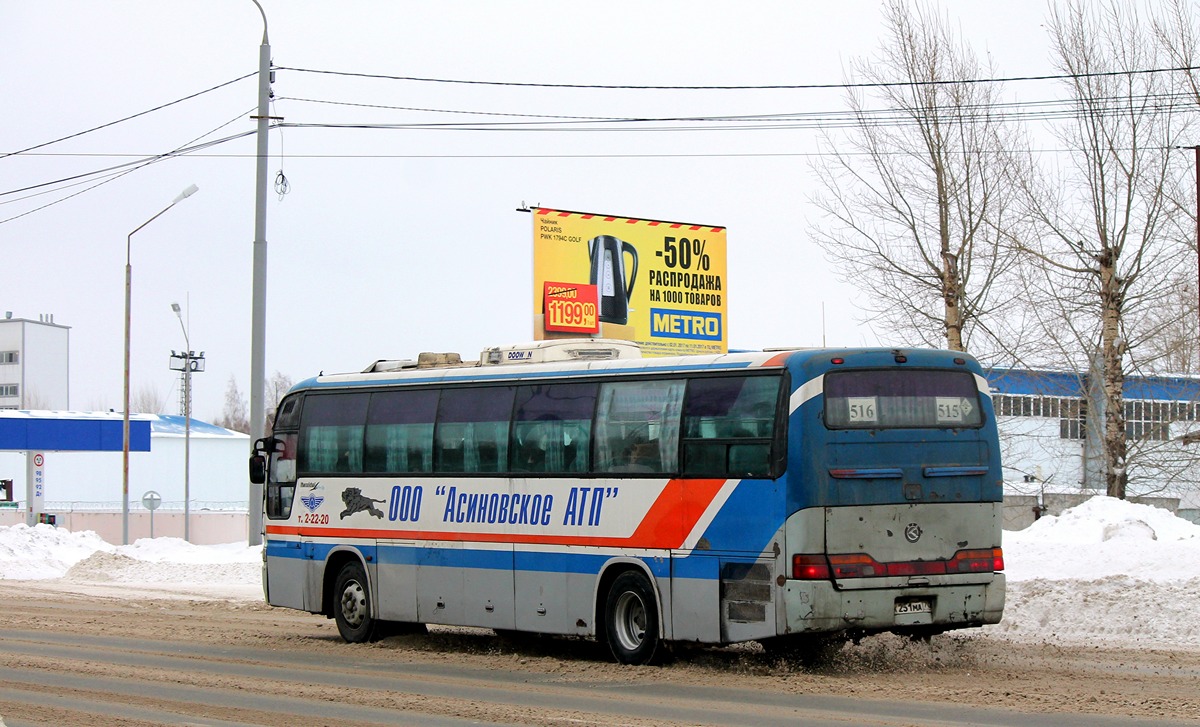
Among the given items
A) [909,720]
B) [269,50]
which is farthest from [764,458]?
[269,50]

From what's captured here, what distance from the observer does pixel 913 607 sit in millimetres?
13836

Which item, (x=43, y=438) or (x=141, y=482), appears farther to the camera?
(x=141, y=482)

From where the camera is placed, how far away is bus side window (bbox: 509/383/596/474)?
1573 cm

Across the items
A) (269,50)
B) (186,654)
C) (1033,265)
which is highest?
(269,50)

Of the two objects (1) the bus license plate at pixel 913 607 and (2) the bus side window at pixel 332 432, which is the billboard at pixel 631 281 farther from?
(1) the bus license plate at pixel 913 607

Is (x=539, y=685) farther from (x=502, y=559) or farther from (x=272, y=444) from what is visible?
(x=272, y=444)

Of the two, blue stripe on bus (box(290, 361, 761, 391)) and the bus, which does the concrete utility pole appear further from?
the bus

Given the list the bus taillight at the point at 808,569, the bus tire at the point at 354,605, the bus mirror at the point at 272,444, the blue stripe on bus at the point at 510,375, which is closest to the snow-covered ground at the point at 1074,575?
the bus taillight at the point at 808,569

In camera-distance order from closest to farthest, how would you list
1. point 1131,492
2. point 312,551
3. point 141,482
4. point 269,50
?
point 312,551 < point 269,50 < point 1131,492 < point 141,482

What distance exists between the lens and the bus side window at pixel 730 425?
13.9 m

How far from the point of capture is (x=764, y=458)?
13.8 metres

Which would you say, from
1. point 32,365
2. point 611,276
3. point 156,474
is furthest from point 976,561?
point 32,365

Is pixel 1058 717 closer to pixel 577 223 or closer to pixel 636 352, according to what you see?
pixel 636 352

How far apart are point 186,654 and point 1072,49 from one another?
24.7m
